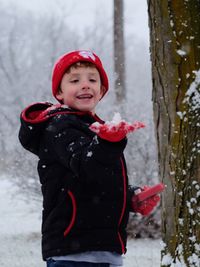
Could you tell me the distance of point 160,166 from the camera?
10.6 feet

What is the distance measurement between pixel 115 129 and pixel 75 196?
0.43 meters

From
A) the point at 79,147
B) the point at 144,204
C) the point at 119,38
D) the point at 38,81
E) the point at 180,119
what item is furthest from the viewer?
the point at 38,81

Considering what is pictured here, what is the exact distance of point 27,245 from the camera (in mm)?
8438

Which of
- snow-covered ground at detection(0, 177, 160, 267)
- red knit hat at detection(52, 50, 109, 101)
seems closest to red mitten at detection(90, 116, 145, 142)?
red knit hat at detection(52, 50, 109, 101)

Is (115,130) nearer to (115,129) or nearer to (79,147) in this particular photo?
(115,129)

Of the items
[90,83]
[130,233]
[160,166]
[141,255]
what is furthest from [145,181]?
[90,83]

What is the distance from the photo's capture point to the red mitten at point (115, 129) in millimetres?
2141

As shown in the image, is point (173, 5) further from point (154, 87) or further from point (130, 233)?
point (130, 233)

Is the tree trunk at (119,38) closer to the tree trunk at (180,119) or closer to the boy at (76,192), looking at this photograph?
the tree trunk at (180,119)

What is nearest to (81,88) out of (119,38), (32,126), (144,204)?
(32,126)

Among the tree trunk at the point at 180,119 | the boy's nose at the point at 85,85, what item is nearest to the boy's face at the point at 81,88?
the boy's nose at the point at 85,85

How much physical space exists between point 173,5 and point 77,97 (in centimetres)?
85

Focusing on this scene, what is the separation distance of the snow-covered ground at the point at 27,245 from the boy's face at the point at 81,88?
162 inches

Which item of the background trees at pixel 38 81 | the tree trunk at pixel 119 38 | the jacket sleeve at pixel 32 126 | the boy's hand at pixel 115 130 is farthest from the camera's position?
the tree trunk at pixel 119 38
